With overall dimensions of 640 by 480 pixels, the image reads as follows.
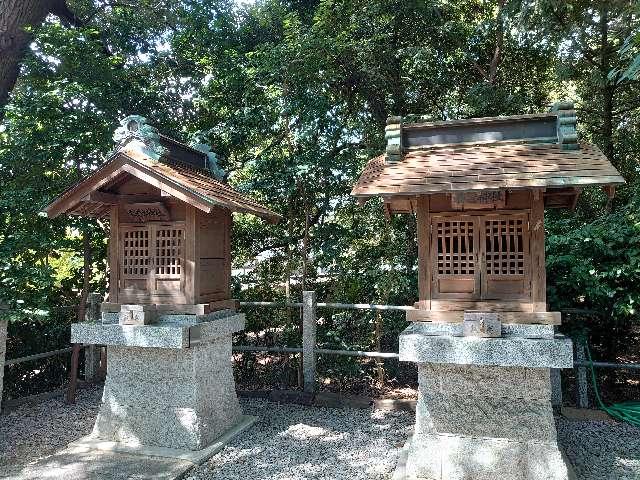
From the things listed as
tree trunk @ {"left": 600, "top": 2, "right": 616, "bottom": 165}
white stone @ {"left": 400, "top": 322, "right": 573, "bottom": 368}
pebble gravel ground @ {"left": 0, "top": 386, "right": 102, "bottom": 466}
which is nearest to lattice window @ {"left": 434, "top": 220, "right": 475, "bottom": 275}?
white stone @ {"left": 400, "top": 322, "right": 573, "bottom": 368}

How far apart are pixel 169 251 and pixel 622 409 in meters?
6.33

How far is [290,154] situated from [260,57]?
1828 millimetres

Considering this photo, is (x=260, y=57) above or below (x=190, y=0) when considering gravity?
below

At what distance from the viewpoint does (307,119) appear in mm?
7957

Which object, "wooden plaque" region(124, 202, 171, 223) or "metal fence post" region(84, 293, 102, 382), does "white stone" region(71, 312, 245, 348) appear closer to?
"wooden plaque" region(124, 202, 171, 223)

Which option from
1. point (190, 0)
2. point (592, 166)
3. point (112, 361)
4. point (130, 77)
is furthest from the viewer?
point (190, 0)

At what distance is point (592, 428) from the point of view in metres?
5.89

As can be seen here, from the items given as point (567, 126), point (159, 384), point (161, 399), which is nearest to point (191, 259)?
point (159, 384)

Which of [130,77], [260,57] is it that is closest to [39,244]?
[130,77]

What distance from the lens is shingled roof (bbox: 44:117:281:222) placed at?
16.0 feet

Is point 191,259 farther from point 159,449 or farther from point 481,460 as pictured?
point 481,460

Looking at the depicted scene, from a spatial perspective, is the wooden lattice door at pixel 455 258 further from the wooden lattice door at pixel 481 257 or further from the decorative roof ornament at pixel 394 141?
the decorative roof ornament at pixel 394 141

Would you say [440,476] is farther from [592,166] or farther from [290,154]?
[290,154]

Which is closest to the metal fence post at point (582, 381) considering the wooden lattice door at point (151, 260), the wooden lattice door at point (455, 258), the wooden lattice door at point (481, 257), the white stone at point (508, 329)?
the white stone at point (508, 329)
